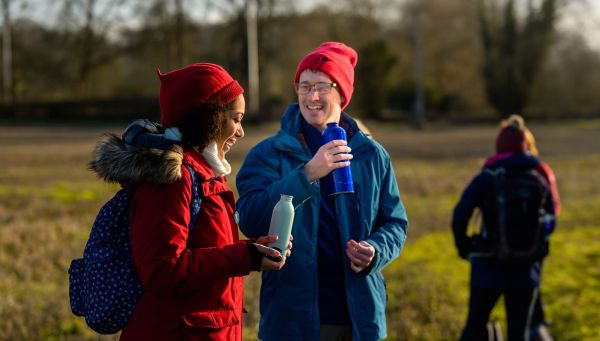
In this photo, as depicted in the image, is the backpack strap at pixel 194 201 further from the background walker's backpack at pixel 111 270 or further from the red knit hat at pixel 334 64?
the red knit hat at pixel 334 64

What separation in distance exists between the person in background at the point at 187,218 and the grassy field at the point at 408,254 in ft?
10.9

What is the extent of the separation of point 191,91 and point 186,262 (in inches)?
21.3

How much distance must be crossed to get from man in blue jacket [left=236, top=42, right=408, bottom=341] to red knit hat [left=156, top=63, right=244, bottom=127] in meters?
0.58

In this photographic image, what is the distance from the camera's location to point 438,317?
22.1 ft

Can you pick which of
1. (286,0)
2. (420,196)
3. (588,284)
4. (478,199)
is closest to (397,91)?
(286,0)

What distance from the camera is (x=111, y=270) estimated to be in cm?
248

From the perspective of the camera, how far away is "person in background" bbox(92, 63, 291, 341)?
7.93 ft

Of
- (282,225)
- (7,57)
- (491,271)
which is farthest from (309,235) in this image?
(7,57)

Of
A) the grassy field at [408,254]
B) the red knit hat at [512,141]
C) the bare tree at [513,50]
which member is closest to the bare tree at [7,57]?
the grassy field at [408,254]

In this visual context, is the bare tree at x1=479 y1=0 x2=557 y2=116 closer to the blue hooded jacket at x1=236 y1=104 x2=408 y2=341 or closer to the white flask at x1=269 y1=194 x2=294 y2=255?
the blue hooded jacket at x1=236 y1=104 x2=408 y2=341

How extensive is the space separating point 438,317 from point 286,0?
43.3 m

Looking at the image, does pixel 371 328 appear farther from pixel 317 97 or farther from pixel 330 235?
pixel 317 97

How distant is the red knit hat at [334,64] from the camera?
10.8ft

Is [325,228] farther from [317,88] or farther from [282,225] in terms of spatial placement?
[282,225]
